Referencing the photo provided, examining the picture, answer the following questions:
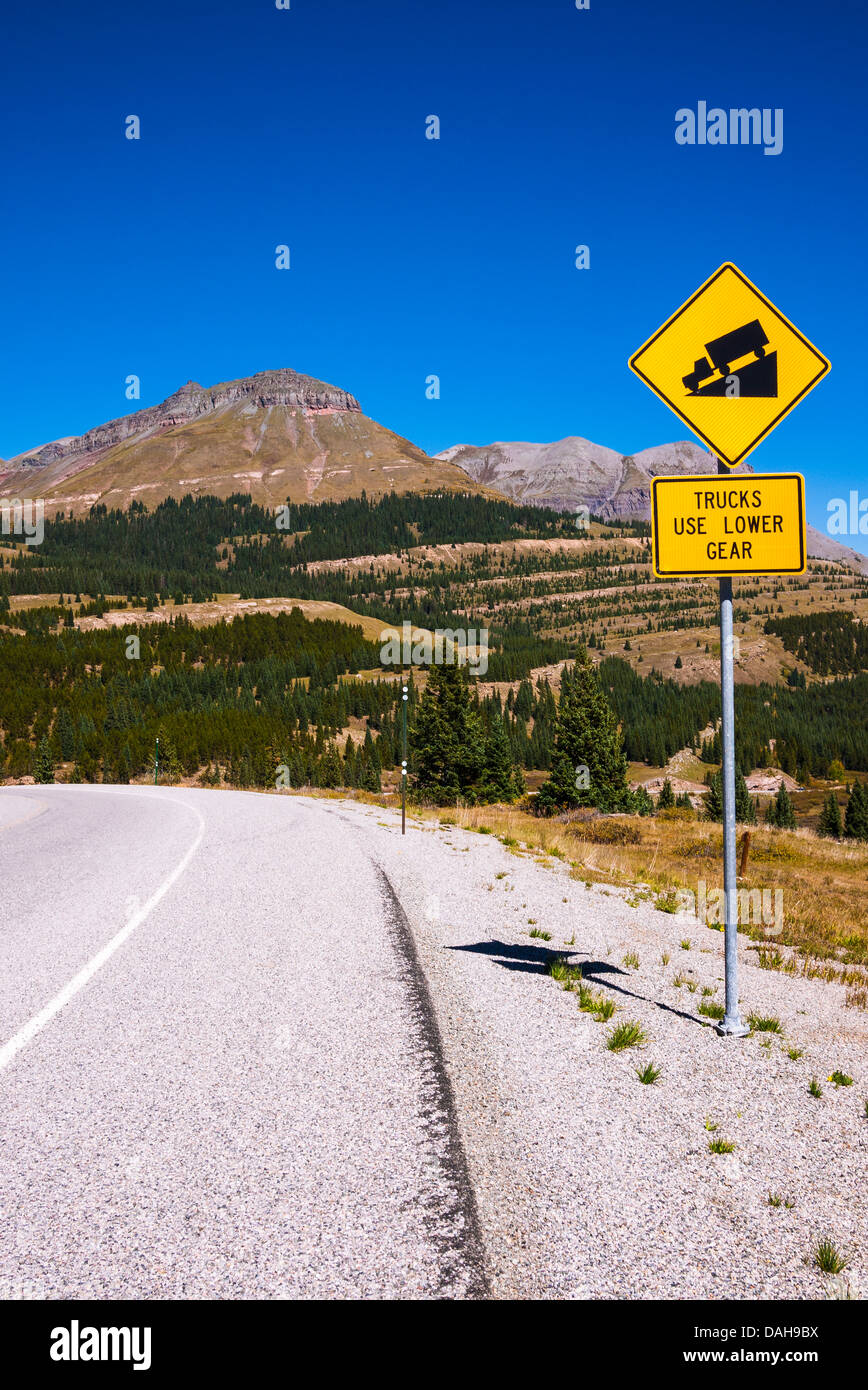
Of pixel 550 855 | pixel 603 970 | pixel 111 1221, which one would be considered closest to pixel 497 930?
pixel 603 970

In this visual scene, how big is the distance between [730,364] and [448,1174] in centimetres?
671

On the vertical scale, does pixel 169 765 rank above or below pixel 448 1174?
below

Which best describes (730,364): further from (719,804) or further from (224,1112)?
(719,804)

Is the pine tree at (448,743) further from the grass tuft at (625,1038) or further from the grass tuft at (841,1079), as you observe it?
the grass tuft at (841,1079)

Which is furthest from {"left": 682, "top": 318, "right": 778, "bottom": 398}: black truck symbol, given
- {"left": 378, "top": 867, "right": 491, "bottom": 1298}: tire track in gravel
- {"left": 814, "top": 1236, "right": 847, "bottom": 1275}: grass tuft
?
{"left": 814, "top": 1236, "right": 847, "bottom": 1275}: grass tuft

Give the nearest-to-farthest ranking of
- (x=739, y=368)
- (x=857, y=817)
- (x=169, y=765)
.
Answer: (x=739, y=368)
(x=857, y=817)
(x=169, y=765)

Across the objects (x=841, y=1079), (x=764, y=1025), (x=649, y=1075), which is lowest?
(x=764, y=1025)

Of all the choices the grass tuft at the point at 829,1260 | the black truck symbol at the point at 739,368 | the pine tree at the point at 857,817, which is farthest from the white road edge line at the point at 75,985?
the pine tree at the point at 857,817

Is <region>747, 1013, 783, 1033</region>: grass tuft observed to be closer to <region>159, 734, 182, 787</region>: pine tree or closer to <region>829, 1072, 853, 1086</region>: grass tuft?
<region>829, 1072, 853, 1086</region>: grass tuft

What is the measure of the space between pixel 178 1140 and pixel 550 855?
15.8m

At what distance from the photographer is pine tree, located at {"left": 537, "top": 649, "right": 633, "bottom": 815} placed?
55188mm

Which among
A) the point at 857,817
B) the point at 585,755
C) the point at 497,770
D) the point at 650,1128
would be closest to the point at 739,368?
the point at 650,1128

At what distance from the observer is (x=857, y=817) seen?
9512 centimetres

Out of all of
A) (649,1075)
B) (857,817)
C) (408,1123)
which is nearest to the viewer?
(408,1123)
